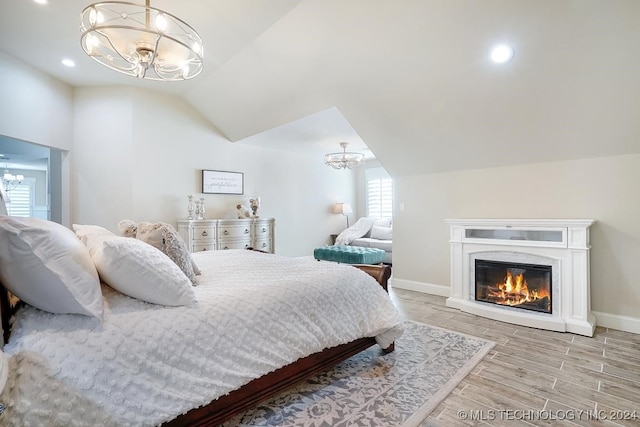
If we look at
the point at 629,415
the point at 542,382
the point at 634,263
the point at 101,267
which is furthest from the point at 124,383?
the point at 634,263

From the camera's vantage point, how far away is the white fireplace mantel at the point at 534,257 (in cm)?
285

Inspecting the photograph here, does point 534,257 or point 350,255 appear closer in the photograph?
point 534,257

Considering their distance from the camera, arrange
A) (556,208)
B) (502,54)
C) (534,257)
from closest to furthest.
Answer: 1. (502,54)
2. (534,257)
3. (556,208)

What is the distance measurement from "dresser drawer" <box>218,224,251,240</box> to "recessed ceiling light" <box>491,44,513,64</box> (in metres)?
4.13

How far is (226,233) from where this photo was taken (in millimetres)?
5066

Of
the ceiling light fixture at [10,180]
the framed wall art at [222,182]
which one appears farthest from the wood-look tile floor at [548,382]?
the ceiling light fixture at [10,180]

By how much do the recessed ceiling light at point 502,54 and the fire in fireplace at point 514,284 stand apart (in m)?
1.98

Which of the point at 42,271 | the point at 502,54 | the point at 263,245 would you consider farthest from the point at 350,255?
the point at 42,271

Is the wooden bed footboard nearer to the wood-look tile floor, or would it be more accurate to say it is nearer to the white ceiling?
the wood-look tile floor

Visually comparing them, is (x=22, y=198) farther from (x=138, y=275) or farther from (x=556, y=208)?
(x=556, y=208)

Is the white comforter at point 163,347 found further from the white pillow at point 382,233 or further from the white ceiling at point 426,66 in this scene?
the white pillow at point 382,233

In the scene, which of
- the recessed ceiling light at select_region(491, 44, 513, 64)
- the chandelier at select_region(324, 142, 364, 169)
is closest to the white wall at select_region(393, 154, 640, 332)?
the recessed ceiling light at select_region(491, 44, 513, 64)

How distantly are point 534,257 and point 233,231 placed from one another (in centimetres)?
413

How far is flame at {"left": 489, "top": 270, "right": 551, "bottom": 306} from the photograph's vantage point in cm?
316
